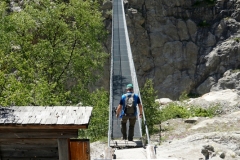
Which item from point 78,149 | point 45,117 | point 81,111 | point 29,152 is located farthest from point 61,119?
point 29,152

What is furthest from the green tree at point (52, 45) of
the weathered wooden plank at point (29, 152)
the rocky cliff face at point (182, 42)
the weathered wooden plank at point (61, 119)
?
the rocky cliff face at point (182, 42)

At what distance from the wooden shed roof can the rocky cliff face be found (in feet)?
89.5

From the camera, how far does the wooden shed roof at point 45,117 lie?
16.6 feet

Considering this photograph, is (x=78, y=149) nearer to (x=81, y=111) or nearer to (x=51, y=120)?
(x=81, y=111)

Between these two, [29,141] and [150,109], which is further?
[150,109]

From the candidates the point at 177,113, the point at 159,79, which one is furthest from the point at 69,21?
the point at 159,79

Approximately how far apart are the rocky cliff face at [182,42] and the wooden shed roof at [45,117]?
89.5ft

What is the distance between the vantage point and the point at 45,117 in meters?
5.22

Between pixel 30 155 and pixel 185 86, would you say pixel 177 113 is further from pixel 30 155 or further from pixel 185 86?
pixel 185 86

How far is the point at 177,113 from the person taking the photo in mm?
17938

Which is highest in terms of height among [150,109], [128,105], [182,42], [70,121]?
[70,121]

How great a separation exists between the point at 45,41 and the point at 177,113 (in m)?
8.32

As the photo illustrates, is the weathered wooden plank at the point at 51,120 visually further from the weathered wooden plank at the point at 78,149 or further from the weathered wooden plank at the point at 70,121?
the weathered wooden plank at the point at 78,149

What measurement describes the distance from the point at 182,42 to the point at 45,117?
29970 mm
